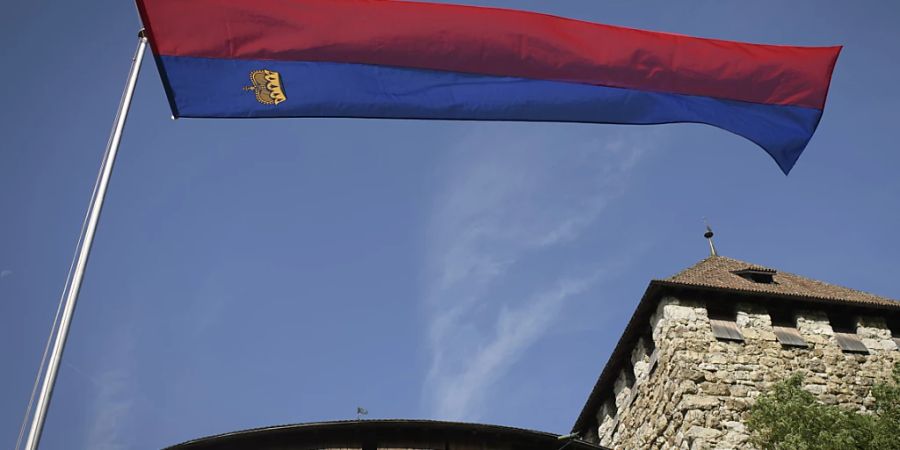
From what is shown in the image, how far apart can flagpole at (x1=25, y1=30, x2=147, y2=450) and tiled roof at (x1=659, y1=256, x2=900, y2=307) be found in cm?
1395

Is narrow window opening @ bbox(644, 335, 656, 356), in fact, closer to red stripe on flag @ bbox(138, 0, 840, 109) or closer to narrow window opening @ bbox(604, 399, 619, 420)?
narrow window opening @ bbox(604, 399, 619, 420)

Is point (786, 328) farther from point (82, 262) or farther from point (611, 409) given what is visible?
point (82, 262)

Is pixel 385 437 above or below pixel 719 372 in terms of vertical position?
below

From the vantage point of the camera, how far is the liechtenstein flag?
30.9 feet

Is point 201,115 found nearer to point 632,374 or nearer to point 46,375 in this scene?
point 46,375

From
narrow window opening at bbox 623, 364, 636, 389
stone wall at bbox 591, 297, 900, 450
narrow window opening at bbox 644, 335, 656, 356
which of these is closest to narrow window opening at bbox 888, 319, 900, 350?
stone wall at bbox 591, 297, 900, 450

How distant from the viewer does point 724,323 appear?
748 inches

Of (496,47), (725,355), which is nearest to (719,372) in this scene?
(725,355)

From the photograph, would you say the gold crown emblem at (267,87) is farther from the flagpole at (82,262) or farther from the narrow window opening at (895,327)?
the narrow window opening at (895,327)

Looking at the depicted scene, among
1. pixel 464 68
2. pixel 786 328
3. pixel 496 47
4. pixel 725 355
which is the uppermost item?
pixel 786 328

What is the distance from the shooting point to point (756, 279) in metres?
22.1

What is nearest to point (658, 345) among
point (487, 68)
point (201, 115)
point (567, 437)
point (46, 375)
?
point (567, 437)

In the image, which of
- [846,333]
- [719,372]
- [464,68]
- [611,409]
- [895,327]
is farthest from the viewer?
[611,409]

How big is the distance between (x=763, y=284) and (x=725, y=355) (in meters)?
4.50
